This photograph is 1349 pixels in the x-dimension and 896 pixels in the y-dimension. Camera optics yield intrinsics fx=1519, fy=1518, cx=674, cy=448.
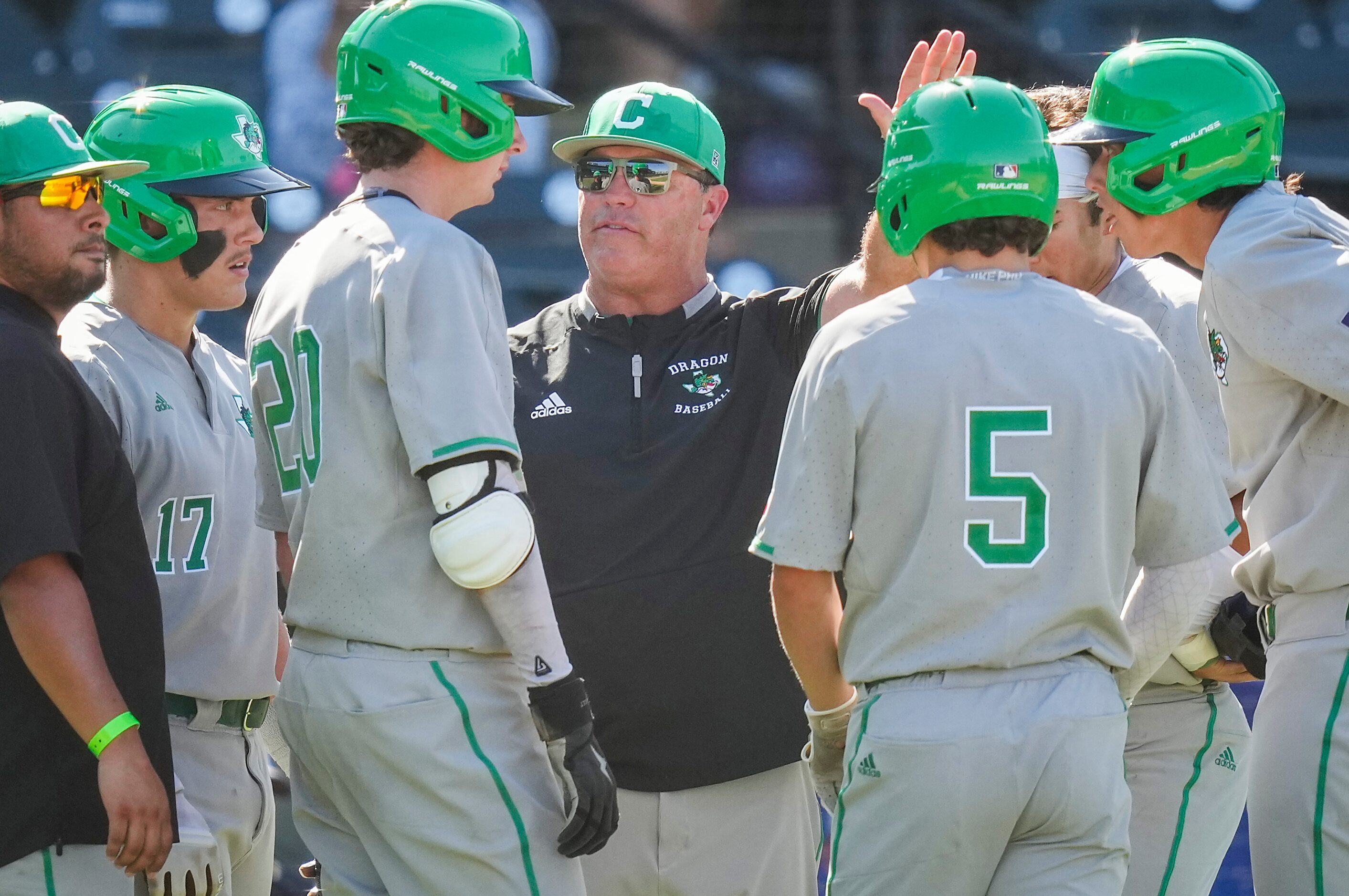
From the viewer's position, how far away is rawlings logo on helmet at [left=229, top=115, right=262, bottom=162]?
139 inches

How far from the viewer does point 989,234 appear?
2598 millimetres

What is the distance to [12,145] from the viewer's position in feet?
9.08

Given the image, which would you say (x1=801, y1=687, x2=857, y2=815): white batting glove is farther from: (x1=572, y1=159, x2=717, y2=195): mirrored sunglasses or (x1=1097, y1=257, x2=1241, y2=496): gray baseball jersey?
(x1=572, y1=159, x2=717, y2=195): mirrored sunglasses

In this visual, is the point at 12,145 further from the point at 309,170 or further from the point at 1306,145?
the point at 1306,145

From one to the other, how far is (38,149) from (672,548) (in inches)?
62.1

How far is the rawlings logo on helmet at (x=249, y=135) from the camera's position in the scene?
3.54 meters

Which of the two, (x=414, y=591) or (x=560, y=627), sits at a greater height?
(x=414, y=591)

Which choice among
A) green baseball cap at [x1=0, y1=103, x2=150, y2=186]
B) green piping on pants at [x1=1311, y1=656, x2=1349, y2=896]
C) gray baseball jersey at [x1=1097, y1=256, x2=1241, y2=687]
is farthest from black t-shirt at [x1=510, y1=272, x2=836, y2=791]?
green baseball cap at [x1=0, y1=103, x2=150, y2=186]

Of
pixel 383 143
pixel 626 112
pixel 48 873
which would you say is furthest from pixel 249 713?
pixel 626 112

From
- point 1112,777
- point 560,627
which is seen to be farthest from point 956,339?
point 560,627

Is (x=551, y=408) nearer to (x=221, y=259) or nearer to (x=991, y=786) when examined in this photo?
(x=221, y=259)

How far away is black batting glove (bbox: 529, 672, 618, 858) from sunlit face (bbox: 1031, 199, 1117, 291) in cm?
177

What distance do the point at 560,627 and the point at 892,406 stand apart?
4.36ft

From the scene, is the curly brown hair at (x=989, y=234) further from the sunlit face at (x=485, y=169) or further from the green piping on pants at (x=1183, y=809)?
the green piping on pants at (x=1183, y=809)
